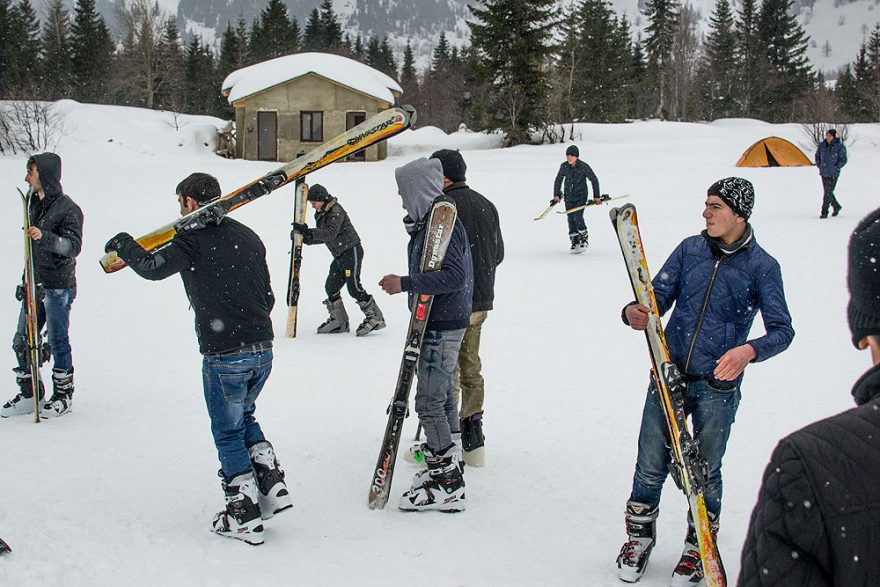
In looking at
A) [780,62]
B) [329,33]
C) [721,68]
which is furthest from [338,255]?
[329,33]

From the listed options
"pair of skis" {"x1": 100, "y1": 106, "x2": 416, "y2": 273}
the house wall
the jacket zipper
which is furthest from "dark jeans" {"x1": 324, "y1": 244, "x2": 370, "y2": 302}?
the house wall

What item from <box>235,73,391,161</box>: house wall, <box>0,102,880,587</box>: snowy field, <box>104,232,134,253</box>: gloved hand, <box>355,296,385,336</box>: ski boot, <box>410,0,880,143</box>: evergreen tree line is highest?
<box>410,0,880,143</box>: evergreen tree line

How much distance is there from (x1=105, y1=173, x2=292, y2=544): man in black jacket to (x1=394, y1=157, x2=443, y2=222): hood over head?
0.92m

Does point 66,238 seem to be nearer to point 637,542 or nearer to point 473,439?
point 473,439

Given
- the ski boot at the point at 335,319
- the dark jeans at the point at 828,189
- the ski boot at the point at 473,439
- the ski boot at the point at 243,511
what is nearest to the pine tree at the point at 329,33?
the dark jeans at the point at 828,189

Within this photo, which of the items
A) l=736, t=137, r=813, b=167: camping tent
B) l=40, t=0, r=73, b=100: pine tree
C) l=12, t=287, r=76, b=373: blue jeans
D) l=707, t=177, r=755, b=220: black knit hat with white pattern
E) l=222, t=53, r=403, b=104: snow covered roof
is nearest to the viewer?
l=707, t=177, r=755, b=220: black knit hat with white pattern

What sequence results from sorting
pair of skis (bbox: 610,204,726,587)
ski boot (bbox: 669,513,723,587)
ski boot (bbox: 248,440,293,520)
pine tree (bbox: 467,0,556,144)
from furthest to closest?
pine tree (bbox: 467,0,556,144) → ski boot (bbox: 248,440,293,520) → ski boot (bbox: 669,513,723,587) → pair of skis (bbox: 610,204,726,587)

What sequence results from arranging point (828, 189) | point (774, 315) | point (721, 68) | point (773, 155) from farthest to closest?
point (721, 68) < point (773, 155) < point (828, 189) < point (774, 315)

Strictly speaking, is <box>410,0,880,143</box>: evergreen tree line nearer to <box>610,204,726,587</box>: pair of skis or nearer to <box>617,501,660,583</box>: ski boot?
<box>610,204,726,587</box>: pair of skis

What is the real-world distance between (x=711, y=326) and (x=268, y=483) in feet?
8.27

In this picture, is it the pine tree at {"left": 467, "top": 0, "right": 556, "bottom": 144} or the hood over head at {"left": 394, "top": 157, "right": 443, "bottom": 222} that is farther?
the pine tree at {"left": 467, "top": 0, "right": 556, "bottom": 144}

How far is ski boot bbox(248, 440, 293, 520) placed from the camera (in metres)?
4.16

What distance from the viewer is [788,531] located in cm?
125

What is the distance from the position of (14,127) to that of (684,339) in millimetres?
33216
